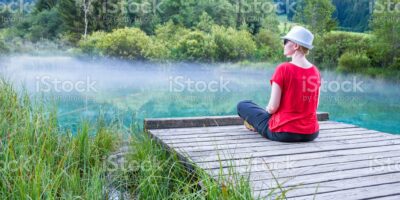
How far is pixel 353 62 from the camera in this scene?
41.1 feet

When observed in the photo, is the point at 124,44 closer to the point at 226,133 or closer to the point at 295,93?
the point at 226,133

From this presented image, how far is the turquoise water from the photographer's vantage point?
7.13 metres

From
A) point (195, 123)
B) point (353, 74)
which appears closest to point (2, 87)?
point (195, 123)

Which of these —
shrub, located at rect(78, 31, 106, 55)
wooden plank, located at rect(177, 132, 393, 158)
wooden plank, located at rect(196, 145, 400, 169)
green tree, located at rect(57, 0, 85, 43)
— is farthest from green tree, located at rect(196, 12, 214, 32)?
wooden plank, located at rect(196, 145, 400, 169)

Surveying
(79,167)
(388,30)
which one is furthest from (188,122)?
(388,30)

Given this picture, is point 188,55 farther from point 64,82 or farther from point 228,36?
point 64,82

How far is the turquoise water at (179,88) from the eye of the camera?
7133mm

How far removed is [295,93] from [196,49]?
11509mm

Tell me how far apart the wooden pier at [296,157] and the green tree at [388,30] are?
994 centimetres

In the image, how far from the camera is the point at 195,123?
298 cm

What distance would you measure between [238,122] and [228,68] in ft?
36.9

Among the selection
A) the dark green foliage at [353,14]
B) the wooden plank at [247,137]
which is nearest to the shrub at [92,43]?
the dark green foliage at [353,14]

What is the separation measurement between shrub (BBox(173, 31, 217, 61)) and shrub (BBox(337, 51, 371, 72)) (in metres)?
3.89

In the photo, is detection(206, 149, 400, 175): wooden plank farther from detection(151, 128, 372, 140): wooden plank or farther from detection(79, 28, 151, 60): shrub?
detection(79, 28, 151, 60): shrub
